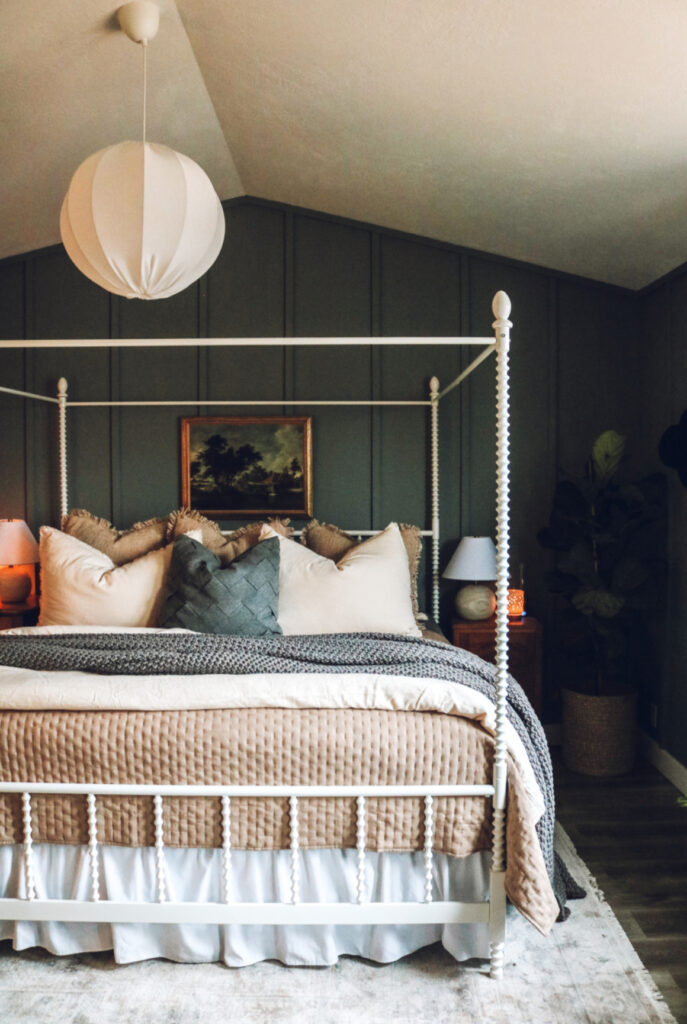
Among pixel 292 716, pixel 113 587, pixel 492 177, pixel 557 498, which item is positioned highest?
pixel 492 177

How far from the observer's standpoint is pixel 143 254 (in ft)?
6.83

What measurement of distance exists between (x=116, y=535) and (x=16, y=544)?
472mm

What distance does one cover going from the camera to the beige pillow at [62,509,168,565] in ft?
11.6

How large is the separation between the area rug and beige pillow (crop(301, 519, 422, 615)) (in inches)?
63.4

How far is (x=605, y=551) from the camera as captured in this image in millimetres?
3498

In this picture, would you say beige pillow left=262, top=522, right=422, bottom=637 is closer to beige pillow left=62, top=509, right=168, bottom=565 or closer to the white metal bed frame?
beige pillow left=62, top=509, right=168, bottom=565

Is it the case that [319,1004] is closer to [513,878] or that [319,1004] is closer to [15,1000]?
[513,878]

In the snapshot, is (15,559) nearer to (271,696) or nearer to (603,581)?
(271,696)

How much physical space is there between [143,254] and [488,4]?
3.67ft

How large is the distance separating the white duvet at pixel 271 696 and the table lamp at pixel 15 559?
1.61 meters

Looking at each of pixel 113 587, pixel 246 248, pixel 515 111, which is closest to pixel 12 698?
pixel 113 587

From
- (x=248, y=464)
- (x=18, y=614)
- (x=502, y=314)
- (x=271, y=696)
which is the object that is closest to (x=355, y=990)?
(x=271, y=696)

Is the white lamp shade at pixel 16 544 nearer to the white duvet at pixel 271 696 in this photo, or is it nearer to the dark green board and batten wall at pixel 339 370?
the dark green board and batten wall at pixel 339 370

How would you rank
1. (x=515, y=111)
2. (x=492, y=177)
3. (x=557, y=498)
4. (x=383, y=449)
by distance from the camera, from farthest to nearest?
1. (x=383, y=449)
2. (x=557, y=498)
3. (x=492, y=177)
4. (x=515, y=111)
